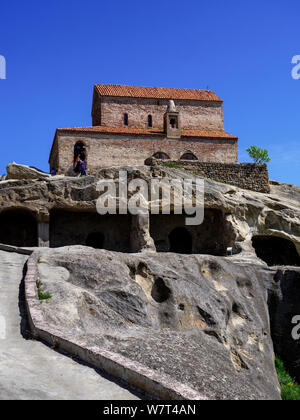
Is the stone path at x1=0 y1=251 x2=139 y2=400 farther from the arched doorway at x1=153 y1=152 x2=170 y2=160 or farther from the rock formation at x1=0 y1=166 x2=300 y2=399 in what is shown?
the arched doorway at x1=153 y1=152 x2=170 y2=160

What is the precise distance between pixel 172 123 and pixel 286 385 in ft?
83.1

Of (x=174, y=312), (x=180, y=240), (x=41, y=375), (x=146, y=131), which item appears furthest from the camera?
(x=146, y=131)

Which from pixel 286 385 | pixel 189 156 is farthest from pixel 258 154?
pixel 286 385

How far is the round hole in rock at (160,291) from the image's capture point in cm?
1334

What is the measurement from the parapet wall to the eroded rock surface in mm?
8087

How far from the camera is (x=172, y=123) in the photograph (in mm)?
38062

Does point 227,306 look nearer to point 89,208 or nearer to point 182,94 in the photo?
point 89,208

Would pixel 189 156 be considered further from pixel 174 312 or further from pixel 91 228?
pixel 174 312

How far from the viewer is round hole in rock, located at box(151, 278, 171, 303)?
43.8ft

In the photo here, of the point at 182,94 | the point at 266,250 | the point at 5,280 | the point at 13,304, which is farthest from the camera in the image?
the point at 182,94

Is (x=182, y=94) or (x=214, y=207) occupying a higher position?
(x=182, y=94)

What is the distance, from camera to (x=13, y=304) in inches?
Answer: 359
